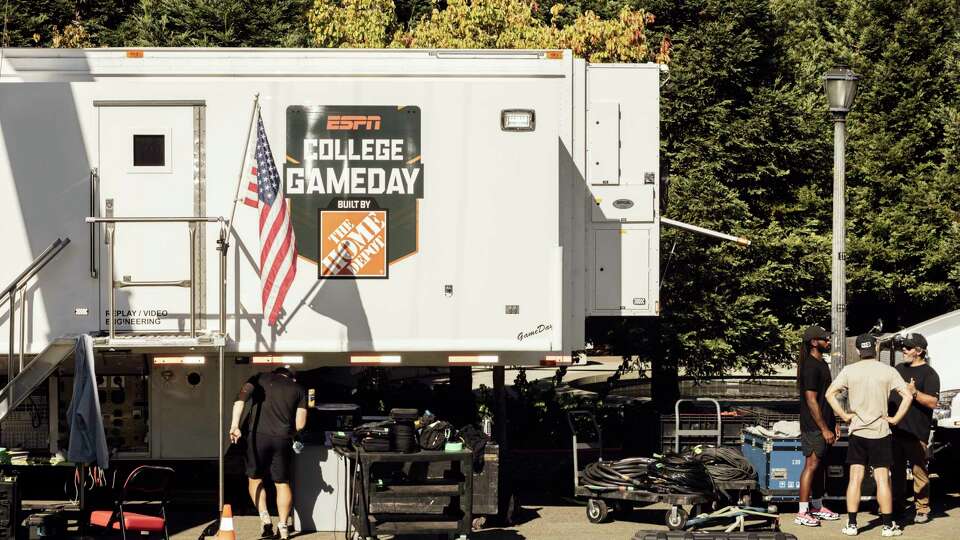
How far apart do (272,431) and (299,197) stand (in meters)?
2.04

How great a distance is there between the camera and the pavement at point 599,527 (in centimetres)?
1135

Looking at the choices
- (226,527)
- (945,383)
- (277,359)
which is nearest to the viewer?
(226,527)

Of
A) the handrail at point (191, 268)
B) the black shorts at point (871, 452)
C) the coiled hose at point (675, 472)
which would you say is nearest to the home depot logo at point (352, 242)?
the handrail at point (191, 268)

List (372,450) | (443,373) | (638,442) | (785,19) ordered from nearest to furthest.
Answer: (372,450) → (443,373) → (638,442) → (785,19)

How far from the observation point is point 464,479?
10.9m

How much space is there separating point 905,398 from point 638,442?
4018 mm

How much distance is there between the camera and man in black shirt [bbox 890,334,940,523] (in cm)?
1189

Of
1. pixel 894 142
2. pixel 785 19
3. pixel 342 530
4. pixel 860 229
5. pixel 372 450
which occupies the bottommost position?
pixel 342 530

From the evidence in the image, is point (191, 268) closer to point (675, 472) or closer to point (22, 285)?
point (22, 285)

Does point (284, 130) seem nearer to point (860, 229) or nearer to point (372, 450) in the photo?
point (372, 450)

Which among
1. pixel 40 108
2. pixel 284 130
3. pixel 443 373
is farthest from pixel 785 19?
pixel 40 108

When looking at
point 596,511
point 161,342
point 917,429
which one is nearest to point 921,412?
point 917,429

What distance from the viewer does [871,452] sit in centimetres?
1146

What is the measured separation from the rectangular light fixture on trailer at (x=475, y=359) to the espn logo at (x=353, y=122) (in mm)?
2161
